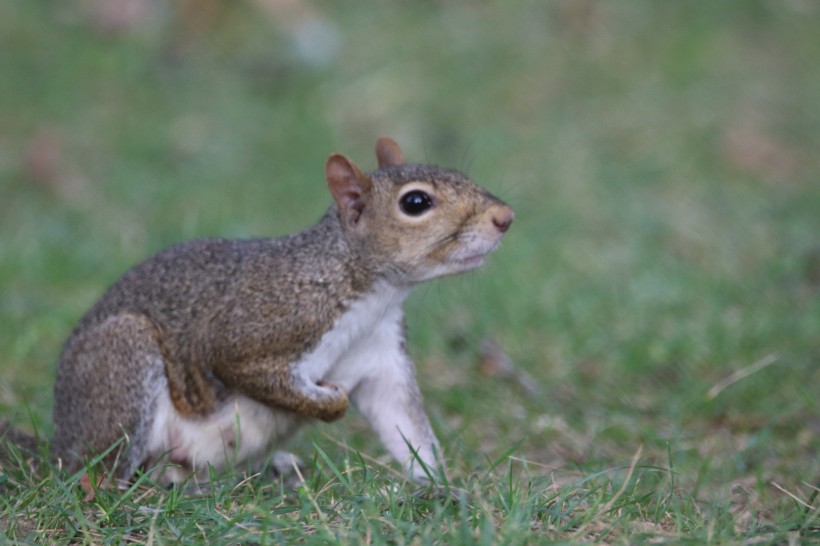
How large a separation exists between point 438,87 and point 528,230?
6.75ft

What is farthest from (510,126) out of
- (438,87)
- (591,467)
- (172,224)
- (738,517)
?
(738,517)

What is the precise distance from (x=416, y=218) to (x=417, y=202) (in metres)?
0.04

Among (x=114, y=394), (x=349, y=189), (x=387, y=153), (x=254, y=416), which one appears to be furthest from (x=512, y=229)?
(x=114, y=394)

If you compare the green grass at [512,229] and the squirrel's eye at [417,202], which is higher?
the squirrel's eye at [417,202]

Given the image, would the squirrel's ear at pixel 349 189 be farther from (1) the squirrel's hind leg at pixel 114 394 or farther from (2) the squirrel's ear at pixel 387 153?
(1) the squirrel's hind leg at pixel 114 394

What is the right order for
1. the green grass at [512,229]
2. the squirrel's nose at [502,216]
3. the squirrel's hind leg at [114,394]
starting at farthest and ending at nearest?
the squirrel's hind leg at [114,394] → the squirrel's nose at [502,216] → the green grass at [512,229]

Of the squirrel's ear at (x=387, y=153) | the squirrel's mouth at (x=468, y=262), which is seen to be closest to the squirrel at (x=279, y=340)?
the squirrel's mouth at (x=468, y=262)

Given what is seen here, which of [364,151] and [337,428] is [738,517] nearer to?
[337,428]

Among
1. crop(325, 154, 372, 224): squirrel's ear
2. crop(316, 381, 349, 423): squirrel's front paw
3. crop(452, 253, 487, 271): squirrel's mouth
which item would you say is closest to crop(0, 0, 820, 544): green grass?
crop(316, 381, 349, 423): squirrel's front paw

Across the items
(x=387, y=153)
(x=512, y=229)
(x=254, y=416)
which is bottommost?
(x=512, y=229)

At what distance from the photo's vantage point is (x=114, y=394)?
11.1ft

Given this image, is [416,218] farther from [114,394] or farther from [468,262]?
[114,394]

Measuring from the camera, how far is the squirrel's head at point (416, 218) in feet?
10.8

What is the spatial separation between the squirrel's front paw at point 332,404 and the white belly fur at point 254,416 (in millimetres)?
101
